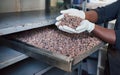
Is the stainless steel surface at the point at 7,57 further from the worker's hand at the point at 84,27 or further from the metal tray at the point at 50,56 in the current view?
the worker's hand at the point at 84,27

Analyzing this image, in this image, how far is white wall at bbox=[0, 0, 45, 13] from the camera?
160 centimetres

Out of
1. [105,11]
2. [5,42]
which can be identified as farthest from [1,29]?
[105,11]

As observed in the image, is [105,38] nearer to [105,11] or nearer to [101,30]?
[101,30]

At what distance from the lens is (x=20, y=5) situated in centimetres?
179

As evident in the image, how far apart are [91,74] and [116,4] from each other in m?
1.19

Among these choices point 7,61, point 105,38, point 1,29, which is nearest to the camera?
point 1,29

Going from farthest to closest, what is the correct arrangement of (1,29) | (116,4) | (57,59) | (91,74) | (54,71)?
(91,74) → (54,71) → (116,4) → (1,29) → (57,59)

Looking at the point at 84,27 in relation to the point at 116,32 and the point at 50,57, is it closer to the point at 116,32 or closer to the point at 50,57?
the point at 116,32

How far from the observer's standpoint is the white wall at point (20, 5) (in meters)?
1.60

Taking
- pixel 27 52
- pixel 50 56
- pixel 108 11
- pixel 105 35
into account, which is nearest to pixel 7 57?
pixel 27 52

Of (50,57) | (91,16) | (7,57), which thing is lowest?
(7,57)

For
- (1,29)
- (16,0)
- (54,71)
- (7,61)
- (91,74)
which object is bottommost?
(91,74)

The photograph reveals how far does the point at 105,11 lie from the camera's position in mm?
1560

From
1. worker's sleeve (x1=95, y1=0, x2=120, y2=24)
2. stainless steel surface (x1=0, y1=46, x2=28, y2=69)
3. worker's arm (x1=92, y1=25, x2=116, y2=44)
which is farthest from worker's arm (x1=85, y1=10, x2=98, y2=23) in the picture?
stainless steel surface (x1=0, y1=46, x2=28, y2=69)
